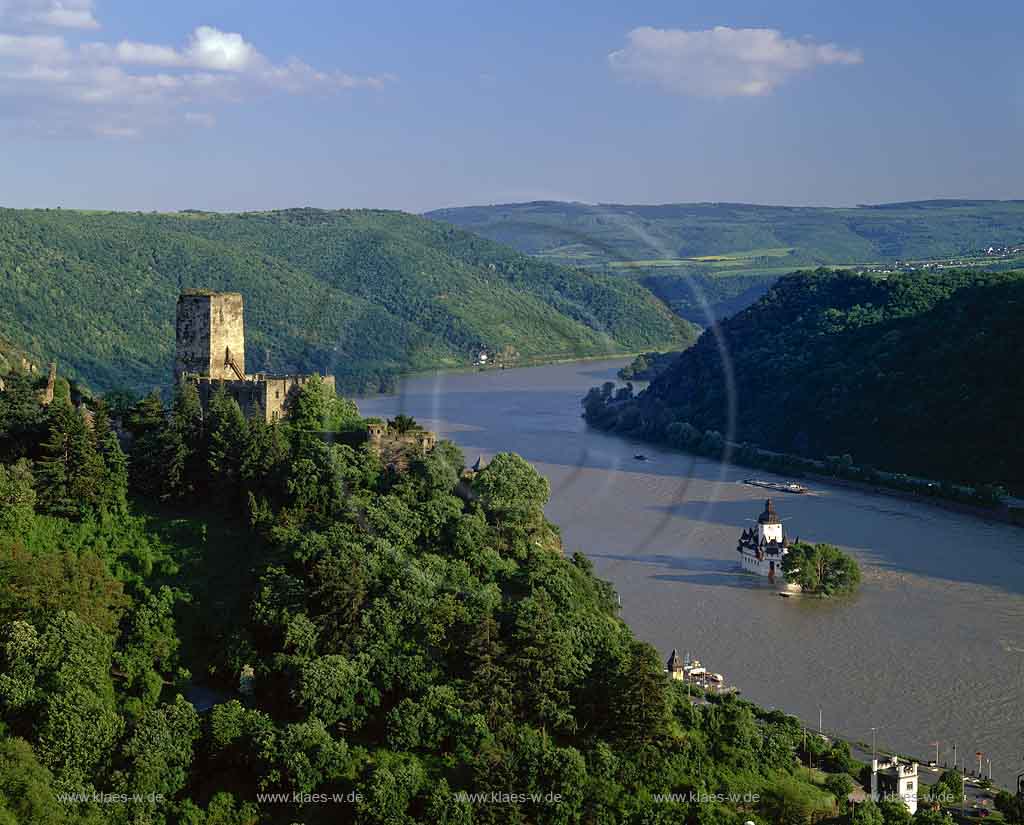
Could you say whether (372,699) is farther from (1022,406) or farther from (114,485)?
(1022,406)

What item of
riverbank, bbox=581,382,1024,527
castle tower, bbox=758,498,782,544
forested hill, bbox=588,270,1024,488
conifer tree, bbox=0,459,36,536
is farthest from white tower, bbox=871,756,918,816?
forested hill, bbox=588,270,1024,488

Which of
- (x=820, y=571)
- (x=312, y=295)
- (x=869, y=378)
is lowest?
(x=820, y=571)

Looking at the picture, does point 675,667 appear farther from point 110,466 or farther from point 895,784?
point 110,466

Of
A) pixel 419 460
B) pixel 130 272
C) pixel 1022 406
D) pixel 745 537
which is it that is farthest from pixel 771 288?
pixel 419 460

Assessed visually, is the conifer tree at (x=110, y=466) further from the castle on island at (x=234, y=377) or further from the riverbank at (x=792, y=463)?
the riverbank at (x=792, y=463)

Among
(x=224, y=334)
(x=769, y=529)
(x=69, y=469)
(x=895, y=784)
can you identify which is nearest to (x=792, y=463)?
(x=769, y=529)

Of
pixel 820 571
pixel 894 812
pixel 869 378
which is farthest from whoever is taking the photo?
pixel 869 378
